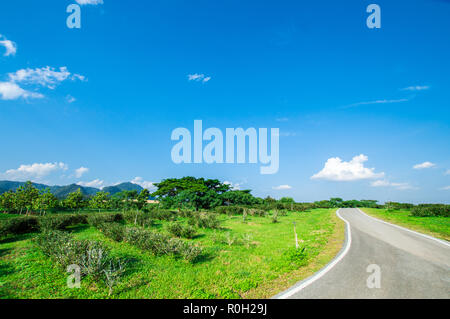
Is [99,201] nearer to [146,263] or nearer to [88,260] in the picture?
[146,263]

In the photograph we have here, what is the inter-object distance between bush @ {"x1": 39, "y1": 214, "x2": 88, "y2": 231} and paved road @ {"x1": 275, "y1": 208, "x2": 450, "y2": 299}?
1600 centimetres

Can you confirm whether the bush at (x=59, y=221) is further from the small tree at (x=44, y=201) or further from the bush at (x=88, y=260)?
the small tree at (x=44, y=201)

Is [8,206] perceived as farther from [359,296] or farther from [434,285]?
[434,285]

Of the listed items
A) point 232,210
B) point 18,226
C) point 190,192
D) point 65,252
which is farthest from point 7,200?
point 232,210

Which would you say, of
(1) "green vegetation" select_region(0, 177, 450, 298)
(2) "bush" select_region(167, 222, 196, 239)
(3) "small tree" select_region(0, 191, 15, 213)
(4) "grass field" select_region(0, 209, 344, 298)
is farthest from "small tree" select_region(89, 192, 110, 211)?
(2) "bush" select_region(167, 222, 196, 239)

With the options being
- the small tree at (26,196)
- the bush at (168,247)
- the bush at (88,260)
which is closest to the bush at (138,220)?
the bush at (168,247)

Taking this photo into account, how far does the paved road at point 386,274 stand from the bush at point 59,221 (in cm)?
1600

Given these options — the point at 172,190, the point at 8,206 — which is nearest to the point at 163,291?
the point at 8,206

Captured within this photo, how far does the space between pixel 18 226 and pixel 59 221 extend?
201cm

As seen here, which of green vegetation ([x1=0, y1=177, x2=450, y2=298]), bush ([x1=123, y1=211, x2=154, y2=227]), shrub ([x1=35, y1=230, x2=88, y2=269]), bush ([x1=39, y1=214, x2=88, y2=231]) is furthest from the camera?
bush ([x1=123, y1=211, x2=154, y2=227])

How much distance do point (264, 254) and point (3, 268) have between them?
10.5 meters

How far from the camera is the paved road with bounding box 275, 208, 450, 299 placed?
456 cm

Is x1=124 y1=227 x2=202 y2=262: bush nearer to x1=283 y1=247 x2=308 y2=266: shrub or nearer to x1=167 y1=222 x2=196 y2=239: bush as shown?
x1=167 y1=222 x2=196 y2=239: bush

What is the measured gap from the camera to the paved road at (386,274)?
4.56 metres
